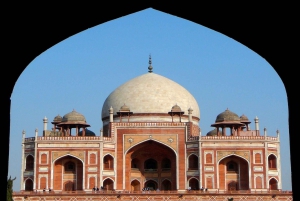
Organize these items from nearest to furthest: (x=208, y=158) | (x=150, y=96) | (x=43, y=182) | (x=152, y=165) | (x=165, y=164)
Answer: (x=43, y=182), (x=208, y=158), (x=165, y=164), (x=152, y=165), (x=150, y=96)

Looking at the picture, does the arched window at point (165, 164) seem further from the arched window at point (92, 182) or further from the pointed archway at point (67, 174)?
the pointed archway at point (67, 174)

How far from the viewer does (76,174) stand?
36062 millimetres

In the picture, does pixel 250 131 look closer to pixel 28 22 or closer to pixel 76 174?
pixel 76 174

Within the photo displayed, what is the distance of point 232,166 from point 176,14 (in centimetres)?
3114

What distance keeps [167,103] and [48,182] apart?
9.34 metres

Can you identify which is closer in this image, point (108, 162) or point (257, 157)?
point (257, 157)

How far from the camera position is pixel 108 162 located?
36750mm

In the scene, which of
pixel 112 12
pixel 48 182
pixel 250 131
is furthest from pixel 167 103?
pixel 112 12

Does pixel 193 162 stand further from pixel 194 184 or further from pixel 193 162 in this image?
pixel 194 184

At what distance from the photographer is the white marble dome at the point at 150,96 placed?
1580 inches

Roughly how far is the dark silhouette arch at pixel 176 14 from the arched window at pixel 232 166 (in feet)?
102

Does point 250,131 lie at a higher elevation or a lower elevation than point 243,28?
higher

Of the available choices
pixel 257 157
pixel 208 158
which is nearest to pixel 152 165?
pixel 208 158

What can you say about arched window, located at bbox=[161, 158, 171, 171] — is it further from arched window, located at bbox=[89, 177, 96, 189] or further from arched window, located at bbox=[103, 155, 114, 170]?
arched window, located at bbox=[89, 177, 96, 189]
